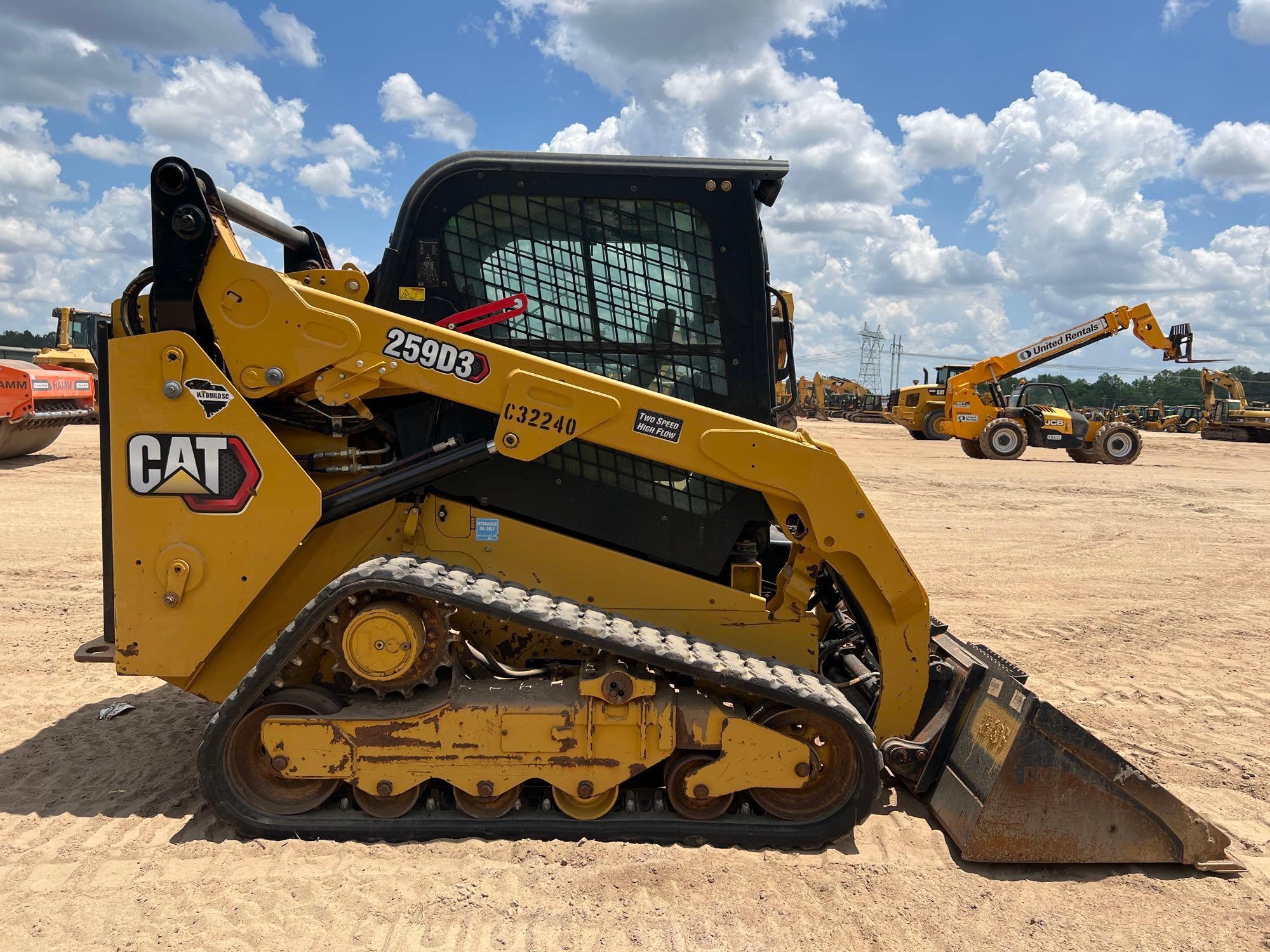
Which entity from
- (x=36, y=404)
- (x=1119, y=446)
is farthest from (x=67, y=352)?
(x=1119, y=446)

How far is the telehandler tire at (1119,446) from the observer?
78.0ft

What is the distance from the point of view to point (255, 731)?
3750mm

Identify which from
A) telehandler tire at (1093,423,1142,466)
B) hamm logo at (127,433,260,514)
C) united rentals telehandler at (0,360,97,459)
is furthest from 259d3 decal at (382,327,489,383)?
telehandler tire at (1093,423,1142,466)

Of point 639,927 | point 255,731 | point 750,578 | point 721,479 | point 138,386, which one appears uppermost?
point 138,386

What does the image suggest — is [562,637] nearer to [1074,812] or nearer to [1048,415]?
[1074,812]

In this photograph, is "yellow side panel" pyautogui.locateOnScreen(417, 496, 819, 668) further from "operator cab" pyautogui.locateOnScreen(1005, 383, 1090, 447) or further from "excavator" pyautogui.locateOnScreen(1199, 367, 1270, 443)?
"excavator" pyautogui.locateOnScreen(1199, 367, 1270, 443)

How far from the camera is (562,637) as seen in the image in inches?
144

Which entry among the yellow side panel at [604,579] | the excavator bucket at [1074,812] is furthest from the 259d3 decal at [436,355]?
the excavator bucket at [1074,812]

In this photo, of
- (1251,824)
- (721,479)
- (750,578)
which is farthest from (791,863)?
(1251,824)

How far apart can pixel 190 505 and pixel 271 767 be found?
1.19m

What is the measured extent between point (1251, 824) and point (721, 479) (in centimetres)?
302

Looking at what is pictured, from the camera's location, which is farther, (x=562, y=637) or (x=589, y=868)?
(x=562, y=637)

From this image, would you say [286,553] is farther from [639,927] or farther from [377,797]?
[639,927]

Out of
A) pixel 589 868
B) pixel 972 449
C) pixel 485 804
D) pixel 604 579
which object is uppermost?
pixel 972 449
